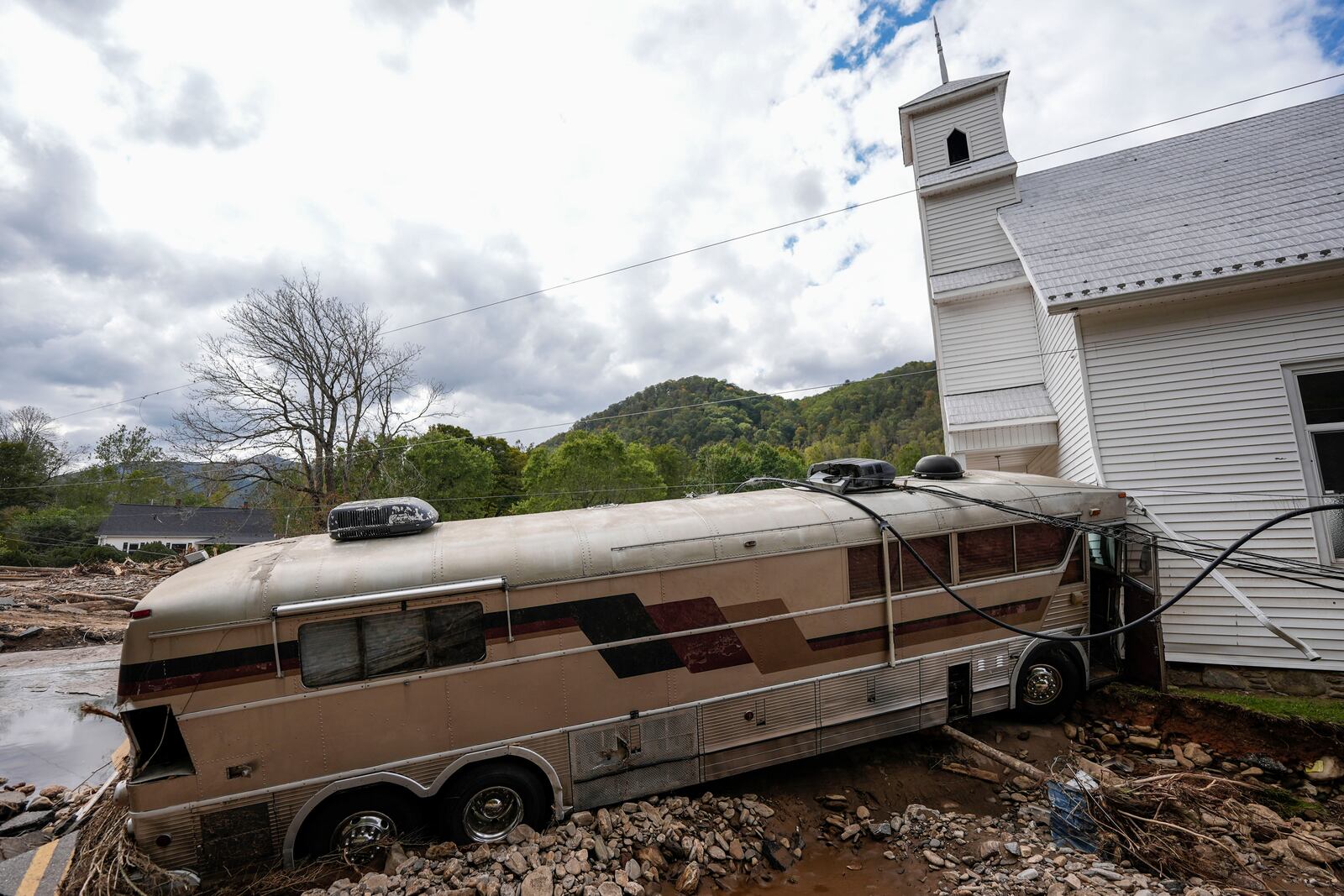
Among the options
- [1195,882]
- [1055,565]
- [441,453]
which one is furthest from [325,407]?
[1195,882]

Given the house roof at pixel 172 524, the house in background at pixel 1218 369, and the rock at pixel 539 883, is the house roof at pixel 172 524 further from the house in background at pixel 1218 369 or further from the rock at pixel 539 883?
the house in background at pixel 1218 369

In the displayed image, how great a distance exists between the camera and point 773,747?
18.8ft

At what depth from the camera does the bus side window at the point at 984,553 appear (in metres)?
6.46

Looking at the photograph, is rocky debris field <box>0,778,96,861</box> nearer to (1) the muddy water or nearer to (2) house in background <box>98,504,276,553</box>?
(1) the muddy water

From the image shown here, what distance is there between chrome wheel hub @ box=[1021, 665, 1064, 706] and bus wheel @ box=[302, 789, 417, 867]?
7155mm

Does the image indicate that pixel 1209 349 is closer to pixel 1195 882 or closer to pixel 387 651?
pixel 1195 882

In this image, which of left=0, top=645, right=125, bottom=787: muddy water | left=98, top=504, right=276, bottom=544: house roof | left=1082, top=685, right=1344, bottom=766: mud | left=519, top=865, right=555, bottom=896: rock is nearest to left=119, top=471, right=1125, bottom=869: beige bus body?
left=519, top=865, right=555, bottom=896: rock

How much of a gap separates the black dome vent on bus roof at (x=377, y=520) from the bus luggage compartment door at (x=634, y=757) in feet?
8.71

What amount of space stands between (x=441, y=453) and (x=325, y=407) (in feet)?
38.5

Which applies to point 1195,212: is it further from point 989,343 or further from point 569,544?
point 569,544

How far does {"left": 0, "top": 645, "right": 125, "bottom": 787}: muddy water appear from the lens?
7379 mm

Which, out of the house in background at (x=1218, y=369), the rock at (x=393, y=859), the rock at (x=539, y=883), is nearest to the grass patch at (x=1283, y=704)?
the house in background at (x=1218, y=369)

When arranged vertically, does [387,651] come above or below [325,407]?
below

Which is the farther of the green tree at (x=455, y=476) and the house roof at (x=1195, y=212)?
the green tree at (x=455, y=476)
